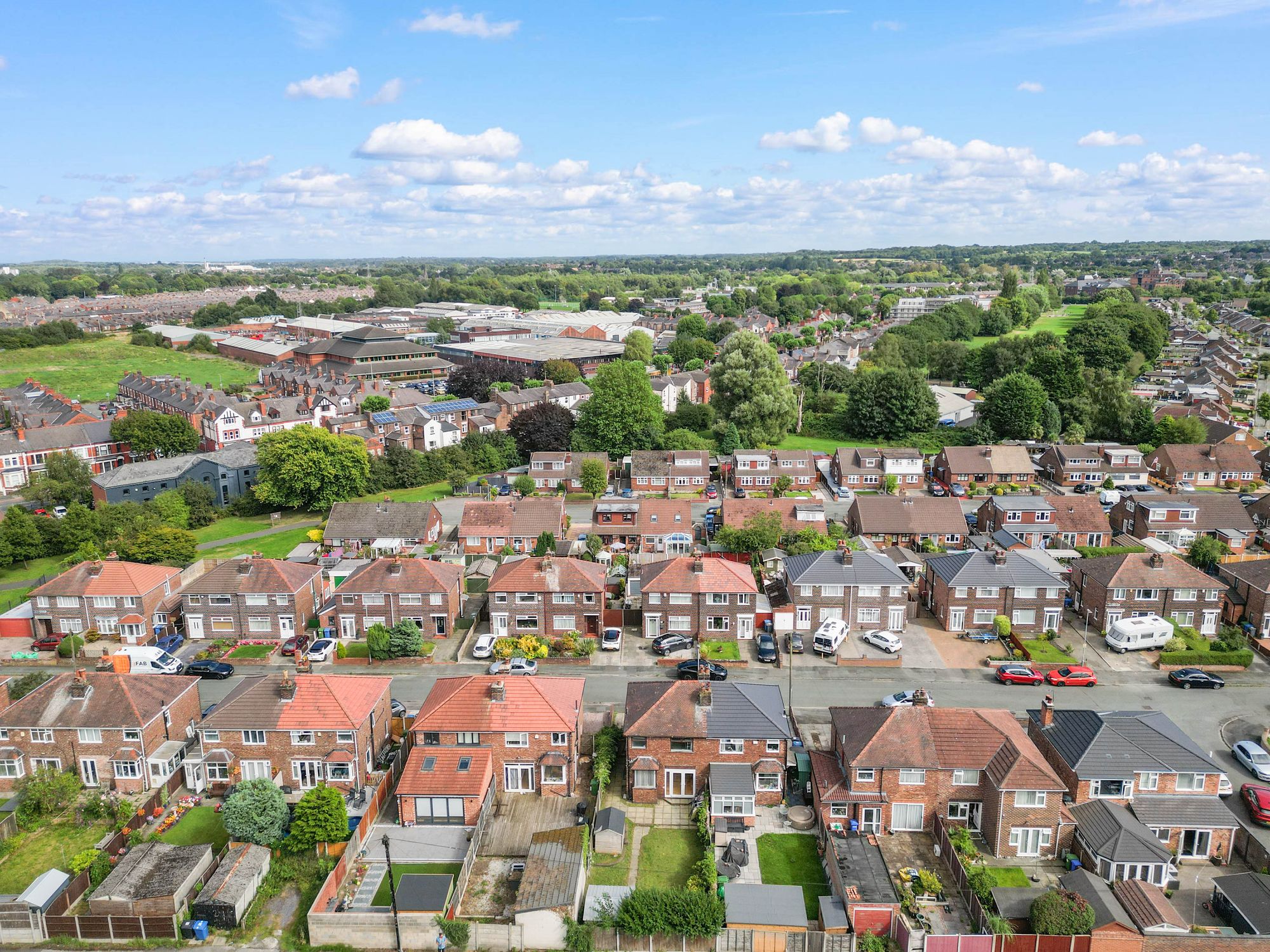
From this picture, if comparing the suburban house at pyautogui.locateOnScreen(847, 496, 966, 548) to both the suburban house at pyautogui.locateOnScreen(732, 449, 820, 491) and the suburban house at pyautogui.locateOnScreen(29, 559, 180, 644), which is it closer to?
the suburban house at pyautogui.locateOnScreen(732, 449, 820, 491)

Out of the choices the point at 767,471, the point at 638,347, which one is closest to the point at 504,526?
the point at 767,471

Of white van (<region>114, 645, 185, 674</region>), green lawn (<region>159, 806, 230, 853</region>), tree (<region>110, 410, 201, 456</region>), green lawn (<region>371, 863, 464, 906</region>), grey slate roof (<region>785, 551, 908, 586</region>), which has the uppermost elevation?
tree (<region>110, 410, 201, 456</region>)

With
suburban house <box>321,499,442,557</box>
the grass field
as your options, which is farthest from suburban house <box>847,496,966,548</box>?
the grass field

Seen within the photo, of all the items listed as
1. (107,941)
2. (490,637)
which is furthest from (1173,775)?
(107,941)

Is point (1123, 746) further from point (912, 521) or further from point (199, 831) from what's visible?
point (199, 831)

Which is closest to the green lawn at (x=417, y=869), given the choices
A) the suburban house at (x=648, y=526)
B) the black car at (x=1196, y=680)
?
the suburban house at (x=648, y=526)

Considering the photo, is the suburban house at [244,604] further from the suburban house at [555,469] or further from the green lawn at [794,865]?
the suburban house at [555,469]

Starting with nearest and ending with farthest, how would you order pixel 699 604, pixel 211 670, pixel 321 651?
pixel 211 670 → pixel 321 651 → pixel 699 604
